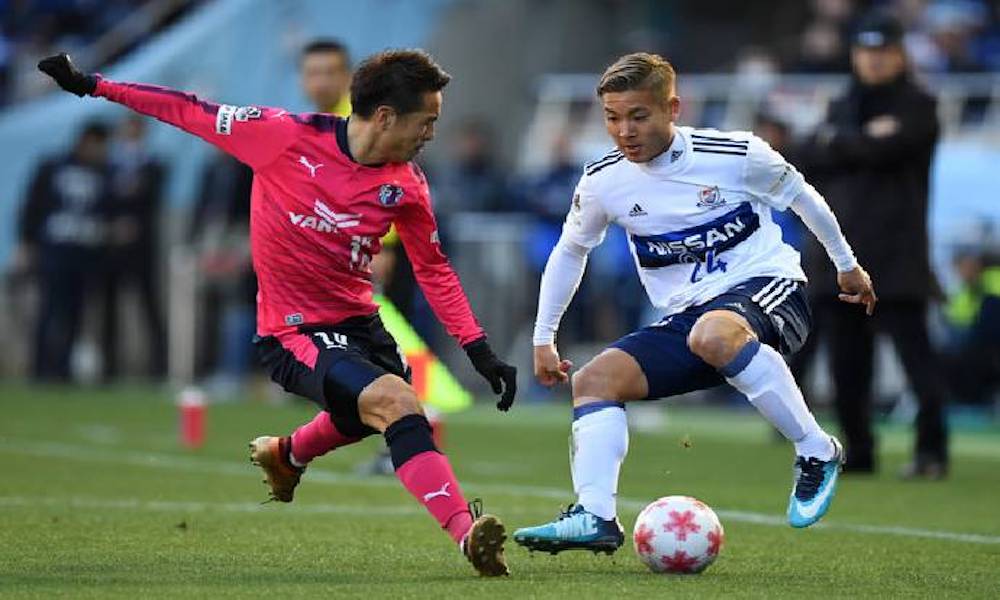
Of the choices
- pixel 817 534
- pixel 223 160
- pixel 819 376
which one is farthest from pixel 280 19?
pixel 817 534

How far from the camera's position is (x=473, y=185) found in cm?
1995

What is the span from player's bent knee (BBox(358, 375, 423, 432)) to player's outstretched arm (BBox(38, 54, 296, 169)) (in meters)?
0.95

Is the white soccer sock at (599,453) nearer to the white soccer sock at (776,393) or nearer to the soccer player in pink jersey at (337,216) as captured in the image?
the soccer player in pink jersey at (337,216)

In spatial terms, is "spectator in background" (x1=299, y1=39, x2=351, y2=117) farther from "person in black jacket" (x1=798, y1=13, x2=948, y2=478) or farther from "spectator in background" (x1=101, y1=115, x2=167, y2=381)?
"spectator in background" (x1=101, y1=115, x2=167, y2=381)

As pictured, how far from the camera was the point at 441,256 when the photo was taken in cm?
741

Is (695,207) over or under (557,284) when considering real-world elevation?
over

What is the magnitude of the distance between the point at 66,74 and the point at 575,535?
2295mm

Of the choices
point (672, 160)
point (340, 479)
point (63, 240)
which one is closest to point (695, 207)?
point (672, 160)

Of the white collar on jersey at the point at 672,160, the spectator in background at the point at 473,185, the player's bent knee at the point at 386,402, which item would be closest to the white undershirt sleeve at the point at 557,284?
the white collar on jersey at the point at 672,160

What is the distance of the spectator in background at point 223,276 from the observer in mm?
20219

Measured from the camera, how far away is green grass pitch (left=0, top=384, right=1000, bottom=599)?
21.9 feet

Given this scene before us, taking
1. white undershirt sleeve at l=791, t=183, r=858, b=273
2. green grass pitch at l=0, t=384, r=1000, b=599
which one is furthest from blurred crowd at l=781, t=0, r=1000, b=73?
white undershirt sleeve at l=791, t=183, r=858, b=273

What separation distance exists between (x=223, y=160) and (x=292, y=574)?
14.3 m

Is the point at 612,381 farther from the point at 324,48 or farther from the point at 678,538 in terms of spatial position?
the point at 324,48
